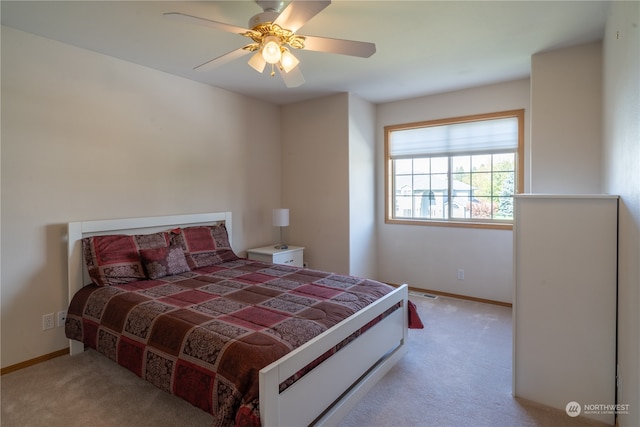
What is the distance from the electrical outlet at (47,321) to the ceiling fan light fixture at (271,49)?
2680 mm

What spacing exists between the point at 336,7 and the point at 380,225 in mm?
3115

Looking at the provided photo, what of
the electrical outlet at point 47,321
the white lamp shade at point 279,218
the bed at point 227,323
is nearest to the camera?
the bed at point 227,323

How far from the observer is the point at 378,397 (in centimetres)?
220

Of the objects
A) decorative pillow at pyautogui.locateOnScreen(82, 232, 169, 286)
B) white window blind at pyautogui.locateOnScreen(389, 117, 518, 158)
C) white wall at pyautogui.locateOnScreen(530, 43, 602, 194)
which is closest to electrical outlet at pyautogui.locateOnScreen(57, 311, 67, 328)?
decorative pillow at pyautogui.locateOnScreen(82, 232, 169, 286)

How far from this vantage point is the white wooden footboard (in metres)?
1.51

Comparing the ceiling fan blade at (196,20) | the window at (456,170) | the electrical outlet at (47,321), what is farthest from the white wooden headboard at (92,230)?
the window at (456,170)

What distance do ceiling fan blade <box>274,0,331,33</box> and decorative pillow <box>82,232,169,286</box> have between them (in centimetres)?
223

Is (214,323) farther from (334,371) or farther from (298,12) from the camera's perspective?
(298,12)

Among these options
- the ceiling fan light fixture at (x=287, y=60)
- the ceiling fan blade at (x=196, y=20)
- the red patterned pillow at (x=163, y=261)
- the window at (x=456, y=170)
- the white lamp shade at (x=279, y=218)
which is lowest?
the red patterned pillow at (x=163, y=261)

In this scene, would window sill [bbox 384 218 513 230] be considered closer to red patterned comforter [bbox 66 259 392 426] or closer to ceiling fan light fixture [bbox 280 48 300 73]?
red patterned comforter [bbox 66 259 392 426]

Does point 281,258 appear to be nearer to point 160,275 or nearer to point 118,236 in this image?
point 160,275

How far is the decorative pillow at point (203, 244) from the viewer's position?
131 inches

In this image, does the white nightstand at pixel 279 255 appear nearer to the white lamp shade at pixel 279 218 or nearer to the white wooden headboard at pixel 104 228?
the white lamp shade at pixel 279 218

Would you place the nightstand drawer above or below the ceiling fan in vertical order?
below
